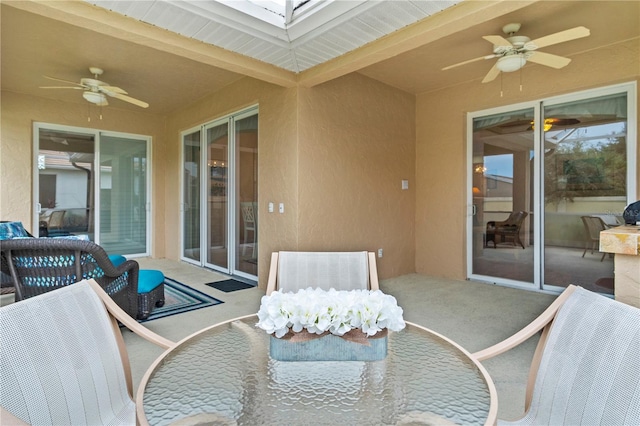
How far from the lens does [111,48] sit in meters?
3.76

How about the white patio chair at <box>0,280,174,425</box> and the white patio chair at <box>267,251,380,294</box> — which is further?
the white patio chair at <box>267,251,380,294</box>

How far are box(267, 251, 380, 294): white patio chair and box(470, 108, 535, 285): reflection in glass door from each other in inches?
137

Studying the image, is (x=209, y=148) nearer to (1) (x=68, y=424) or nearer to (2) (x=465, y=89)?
(2) (x=465, y=89)

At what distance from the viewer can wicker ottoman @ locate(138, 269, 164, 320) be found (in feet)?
9.96

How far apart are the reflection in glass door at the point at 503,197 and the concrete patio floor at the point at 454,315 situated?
37 centimetres

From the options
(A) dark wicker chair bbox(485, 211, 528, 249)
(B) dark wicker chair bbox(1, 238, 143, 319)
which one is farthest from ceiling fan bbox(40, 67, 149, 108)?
(A) dark wicker chair bbox(485, 211, 528, 249)

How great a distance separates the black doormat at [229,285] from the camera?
4.38 meters

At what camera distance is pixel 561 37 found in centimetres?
280

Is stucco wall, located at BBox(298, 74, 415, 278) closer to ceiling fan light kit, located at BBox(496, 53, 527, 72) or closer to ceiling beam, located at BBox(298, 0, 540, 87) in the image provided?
ceiling beam, located at BBox(298, 0, 540, 87)

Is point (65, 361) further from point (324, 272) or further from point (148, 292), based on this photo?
point (148, 292)

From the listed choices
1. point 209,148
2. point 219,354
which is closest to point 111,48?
point 209,148

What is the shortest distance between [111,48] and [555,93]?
511 cm

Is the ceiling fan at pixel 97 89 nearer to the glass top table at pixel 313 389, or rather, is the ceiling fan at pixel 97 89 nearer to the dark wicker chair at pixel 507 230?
the glass top table at pixel 313 389

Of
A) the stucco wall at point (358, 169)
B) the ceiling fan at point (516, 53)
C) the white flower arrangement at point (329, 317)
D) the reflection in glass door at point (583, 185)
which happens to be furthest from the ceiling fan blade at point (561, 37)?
the white flower arrangement at point (329, 317)
